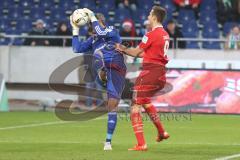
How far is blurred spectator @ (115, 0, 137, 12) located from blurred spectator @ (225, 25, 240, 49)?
453cm

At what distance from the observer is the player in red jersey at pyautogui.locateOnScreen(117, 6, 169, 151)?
12242 mm

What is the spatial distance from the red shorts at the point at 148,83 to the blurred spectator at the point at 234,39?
1206 centimetres

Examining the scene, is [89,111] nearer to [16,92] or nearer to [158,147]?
[16,92]

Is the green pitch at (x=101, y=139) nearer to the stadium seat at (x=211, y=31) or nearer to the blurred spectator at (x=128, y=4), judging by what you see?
the stadium seat at (x=211, y=31)

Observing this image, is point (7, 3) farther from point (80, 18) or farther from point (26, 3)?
point (80, 18)

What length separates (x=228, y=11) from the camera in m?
27.6

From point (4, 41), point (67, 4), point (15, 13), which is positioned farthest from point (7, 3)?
point (4, 41)

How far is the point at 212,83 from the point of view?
22172 mm

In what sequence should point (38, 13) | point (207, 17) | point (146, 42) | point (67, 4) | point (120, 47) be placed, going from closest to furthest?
point (120, 47)
point (146, 42)
point (207, 17)
point (38, 13)
point (67, 4)

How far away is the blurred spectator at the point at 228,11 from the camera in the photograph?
89.9ft

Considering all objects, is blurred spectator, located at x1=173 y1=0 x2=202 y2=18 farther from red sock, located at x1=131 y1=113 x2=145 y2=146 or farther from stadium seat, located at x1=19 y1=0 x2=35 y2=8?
red sock, located at x1=131 y1=113 x2=145 y2=146

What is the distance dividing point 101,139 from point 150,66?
2.56 m

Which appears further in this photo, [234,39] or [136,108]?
[234,39]

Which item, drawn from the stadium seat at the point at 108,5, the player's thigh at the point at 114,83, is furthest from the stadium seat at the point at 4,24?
the player's thigh at the point at 114,83
